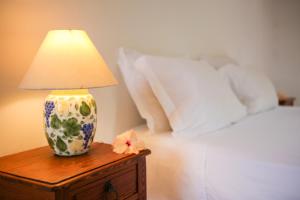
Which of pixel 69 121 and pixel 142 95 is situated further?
pixel 142 95

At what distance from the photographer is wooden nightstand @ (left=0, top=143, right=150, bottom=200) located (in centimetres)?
98

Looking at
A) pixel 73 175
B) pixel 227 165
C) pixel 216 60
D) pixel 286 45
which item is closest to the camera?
pixel 73 175

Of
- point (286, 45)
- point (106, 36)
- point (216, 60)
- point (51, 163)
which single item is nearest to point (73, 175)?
point (51, 163)

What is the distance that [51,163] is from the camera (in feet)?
3.80

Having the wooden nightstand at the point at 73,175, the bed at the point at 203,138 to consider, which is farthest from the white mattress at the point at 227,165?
the wooden nightstand at the point at 73,175

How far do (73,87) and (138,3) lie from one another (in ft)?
3.56

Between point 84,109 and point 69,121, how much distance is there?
7 cm

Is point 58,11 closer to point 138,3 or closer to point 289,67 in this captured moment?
point 138,3

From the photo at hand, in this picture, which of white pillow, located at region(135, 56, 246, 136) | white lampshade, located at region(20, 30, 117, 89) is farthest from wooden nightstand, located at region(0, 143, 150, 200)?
white pillow, located at region(135, 56, 246, 136)

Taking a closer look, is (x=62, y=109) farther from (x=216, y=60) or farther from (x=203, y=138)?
(x=216, y=60)

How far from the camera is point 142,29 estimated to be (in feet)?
6.87

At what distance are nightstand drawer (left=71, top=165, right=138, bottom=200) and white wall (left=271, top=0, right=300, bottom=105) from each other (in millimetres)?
3501

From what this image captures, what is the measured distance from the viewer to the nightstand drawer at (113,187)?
3.47 ft

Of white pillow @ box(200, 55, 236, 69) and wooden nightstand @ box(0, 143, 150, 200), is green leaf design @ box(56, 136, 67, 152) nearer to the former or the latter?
wooden nightstand @ box(0, 143, 150, 200)
